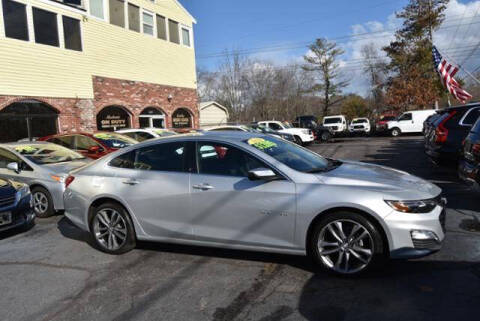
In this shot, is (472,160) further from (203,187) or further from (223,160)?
(203,187)

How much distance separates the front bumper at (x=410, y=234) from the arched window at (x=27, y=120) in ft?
47.6

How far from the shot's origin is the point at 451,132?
30.5 ft

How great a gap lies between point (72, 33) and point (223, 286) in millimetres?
16163

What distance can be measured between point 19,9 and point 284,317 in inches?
618

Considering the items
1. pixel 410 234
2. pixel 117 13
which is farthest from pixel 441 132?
pixel 117 13

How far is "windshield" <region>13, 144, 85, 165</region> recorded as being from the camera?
7919mm

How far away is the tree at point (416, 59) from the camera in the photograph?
112 feet

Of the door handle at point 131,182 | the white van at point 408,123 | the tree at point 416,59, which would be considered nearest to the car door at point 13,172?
the door handle at point 131,182

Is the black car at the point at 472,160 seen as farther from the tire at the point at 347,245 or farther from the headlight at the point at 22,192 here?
the headlight at the point at 22,192

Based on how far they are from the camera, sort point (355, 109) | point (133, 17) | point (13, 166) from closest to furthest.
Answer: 1. point (13, 166)
2. point (133, 17)
3. point (355, 109)

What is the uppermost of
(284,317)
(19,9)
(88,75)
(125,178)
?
(19,9)

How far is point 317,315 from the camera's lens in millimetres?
3318

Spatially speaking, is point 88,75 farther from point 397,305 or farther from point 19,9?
point 397,305

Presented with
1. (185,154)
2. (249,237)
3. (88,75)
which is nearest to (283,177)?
(249,237)
